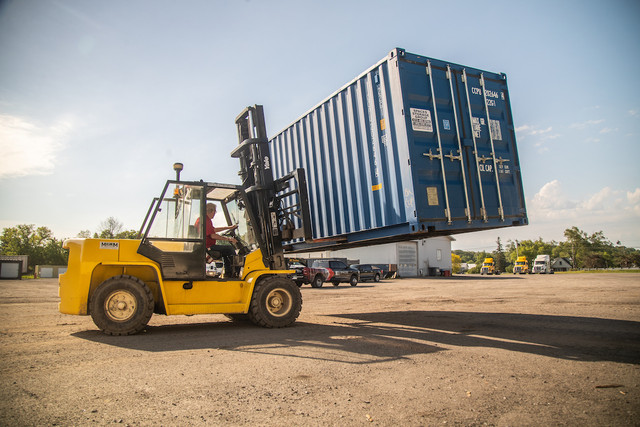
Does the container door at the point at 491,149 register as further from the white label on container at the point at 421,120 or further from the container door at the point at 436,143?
the white label on container at the point at 421,120

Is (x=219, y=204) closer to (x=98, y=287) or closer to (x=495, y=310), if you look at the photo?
(x=98, y=287)

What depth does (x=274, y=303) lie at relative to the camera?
704 cm

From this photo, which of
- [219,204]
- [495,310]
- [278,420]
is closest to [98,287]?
[219,204]

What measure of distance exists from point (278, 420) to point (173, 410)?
0.81 meters

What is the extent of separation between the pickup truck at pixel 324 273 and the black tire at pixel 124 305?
1659 cm

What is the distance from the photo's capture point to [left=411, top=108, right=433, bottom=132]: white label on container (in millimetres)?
6969

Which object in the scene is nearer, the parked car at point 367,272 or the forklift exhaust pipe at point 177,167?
the forklift exhaust pipe at point 177,167

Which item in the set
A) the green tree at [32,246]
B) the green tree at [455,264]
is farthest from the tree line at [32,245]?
the green tree at [455,264]

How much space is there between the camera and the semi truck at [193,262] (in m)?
5.99

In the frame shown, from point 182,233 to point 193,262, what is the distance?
543 millimetres

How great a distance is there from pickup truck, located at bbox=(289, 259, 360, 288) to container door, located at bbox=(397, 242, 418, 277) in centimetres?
1552

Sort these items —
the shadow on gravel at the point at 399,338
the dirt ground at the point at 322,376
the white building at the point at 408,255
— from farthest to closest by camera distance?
the white building at the point at 408,255 < the shadow on gravel at the point at 399,338 < the dirt ground at the point at 322,376

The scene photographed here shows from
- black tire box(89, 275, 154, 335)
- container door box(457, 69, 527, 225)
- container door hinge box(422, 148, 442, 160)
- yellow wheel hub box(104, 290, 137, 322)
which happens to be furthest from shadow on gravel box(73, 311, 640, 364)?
container door hinge box(422, 148, 442, 160)

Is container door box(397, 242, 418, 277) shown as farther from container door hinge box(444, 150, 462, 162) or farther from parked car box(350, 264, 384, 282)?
container door hinge box(444, 150, 462, 162)
